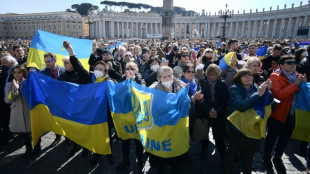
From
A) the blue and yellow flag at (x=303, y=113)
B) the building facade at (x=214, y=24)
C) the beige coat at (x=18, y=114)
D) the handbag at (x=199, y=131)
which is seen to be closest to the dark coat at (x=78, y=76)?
the beige coat at (x=18, y=114)

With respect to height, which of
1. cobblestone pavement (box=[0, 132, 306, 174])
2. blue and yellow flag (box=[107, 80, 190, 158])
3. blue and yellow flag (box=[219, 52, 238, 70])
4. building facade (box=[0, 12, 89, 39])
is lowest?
cobblestone pavement (box=[0, 132, 306, 174])

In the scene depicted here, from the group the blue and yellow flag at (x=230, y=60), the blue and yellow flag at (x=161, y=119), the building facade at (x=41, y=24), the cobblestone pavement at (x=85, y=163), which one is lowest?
the cobblestone pavement at (x=85, y=163)

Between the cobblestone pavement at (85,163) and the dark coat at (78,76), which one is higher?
the dark coat at (78,76)

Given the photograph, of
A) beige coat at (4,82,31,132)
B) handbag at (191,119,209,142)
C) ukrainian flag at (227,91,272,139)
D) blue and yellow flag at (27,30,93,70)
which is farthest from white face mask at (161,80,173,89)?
blue and yellow flag at (27,30,93,70)

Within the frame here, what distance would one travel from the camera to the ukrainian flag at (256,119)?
130 inches

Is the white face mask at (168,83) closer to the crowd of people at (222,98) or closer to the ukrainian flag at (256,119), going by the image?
the crowd of people at (222,98)

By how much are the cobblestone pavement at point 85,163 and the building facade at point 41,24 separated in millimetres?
97591

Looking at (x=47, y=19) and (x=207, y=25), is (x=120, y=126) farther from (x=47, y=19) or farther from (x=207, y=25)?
(x=47, y=19)

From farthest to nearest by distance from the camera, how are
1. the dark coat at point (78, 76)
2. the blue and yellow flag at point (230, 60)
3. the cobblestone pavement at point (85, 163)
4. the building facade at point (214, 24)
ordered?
the building facade at point (214, 24), the blue and yellow flag at point (230, 60), the dark coat at point (78, 76), the cobblestone pavement at point (85, 163)

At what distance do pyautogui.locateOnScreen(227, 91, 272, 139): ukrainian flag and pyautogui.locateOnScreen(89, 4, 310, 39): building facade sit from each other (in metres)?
72.7

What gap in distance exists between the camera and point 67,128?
419cm

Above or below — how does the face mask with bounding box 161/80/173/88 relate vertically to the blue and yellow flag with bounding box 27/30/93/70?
below

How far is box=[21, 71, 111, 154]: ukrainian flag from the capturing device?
13.0 ft

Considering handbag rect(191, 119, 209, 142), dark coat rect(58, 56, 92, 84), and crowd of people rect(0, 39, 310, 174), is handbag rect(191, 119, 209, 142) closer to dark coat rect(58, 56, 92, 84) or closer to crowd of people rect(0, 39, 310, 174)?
crowd of people rect(0, 39, 310, 174)
